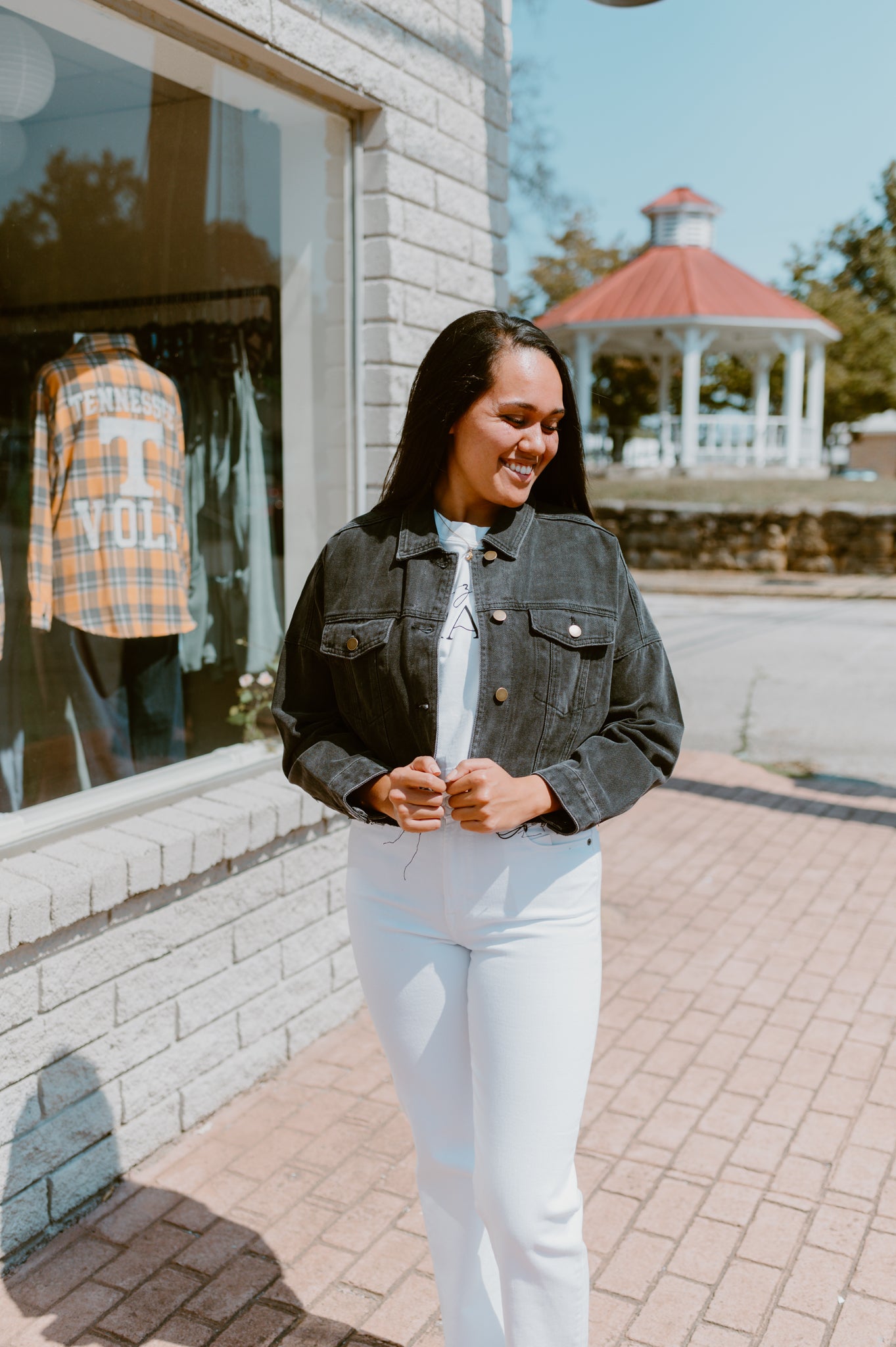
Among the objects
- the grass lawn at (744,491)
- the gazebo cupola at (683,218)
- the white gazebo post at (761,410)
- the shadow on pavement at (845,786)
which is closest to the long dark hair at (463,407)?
the shadow on pavement at (845,786)

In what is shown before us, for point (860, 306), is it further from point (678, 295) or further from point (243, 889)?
point (243, 889)

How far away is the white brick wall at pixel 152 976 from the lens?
109 inches

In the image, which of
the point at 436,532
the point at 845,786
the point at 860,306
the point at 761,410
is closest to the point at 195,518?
the point at 436,532

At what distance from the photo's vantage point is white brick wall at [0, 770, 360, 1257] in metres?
2.78

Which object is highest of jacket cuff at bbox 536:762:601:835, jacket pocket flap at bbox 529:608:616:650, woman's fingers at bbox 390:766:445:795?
jacket pocket flap at bbox 529:608:616:650

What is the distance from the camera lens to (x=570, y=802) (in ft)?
6.19

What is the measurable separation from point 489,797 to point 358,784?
27 centimetres

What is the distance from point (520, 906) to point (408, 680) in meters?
0.41

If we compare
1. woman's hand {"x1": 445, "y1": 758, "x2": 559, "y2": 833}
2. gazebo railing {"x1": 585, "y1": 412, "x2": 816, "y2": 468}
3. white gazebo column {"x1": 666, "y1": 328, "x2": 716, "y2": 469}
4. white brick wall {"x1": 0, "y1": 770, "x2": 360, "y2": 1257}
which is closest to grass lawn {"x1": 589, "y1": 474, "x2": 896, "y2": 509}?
white gazebo column {"x1": 666, "y1": 328, "x2": 716, "y2": 469}

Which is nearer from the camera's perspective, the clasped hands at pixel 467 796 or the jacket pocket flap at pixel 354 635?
the clasped hands at pixel 467 796

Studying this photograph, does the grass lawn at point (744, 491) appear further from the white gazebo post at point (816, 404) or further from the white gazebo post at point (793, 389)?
the white gazebo post at point (816, 404)

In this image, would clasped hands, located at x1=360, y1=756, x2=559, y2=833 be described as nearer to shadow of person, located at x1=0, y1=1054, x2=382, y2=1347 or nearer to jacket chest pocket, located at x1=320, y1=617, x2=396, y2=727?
jacket chest pocket, located at x1=320, y1=617, x2=396, y2=727

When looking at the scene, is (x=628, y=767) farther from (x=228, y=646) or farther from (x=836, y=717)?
(x=836, y=717)

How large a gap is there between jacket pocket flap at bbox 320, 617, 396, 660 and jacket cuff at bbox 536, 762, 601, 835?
0.35 meters
